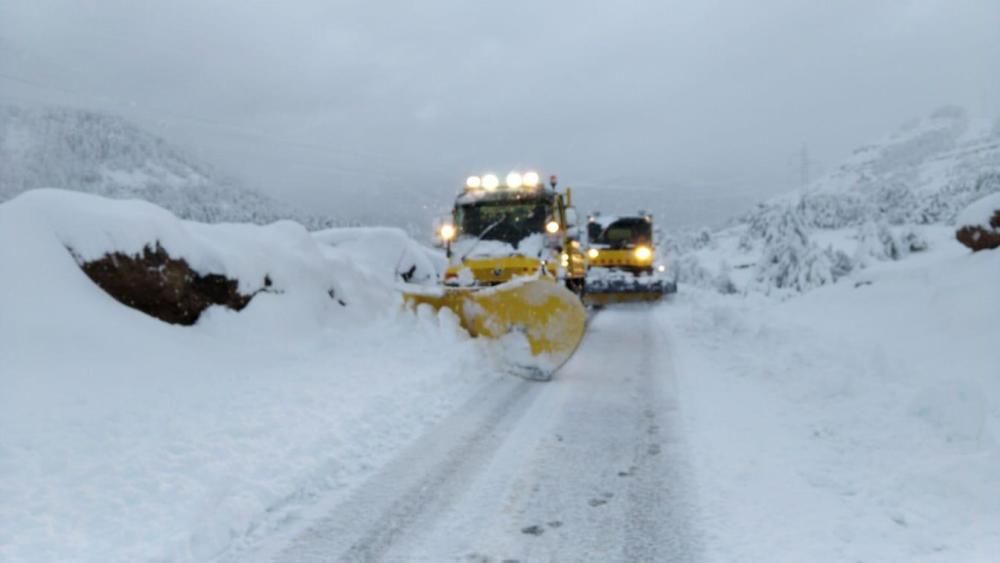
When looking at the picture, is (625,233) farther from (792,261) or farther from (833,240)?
(833,240)

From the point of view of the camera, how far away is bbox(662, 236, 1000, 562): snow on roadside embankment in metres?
3.45

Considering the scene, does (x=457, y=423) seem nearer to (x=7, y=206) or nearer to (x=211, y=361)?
(x=211, y=361)

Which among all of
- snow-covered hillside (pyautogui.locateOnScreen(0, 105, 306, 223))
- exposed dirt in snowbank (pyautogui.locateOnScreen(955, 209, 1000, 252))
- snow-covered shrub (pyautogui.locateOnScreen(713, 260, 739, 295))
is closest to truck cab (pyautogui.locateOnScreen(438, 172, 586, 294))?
exposed dirt in snowbank (pyautogui.locateOnScreen(955, 209, 1000, 252))

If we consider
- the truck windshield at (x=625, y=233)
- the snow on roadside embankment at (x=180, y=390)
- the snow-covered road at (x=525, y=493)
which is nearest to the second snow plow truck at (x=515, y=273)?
the snow on roadside embankment at (x=180, y=390)

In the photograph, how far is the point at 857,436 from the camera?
17.3 feet

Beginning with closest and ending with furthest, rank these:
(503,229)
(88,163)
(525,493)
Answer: (525,493), (503,229), (88,163)

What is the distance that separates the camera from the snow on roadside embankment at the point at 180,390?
12.1 ft

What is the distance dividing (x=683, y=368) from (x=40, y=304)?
7742 mm

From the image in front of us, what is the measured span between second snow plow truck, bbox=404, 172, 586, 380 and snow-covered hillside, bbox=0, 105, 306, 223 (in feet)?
331

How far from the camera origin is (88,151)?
172m

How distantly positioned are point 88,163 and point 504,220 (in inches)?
7681

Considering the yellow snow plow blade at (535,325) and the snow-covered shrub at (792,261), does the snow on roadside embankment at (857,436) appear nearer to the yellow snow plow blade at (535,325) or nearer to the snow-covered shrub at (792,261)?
the yellow snow plow blade at (535,325)

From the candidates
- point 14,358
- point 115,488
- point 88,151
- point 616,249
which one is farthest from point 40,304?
point 88,151

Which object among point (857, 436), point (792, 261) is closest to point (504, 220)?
point (857, 436)
